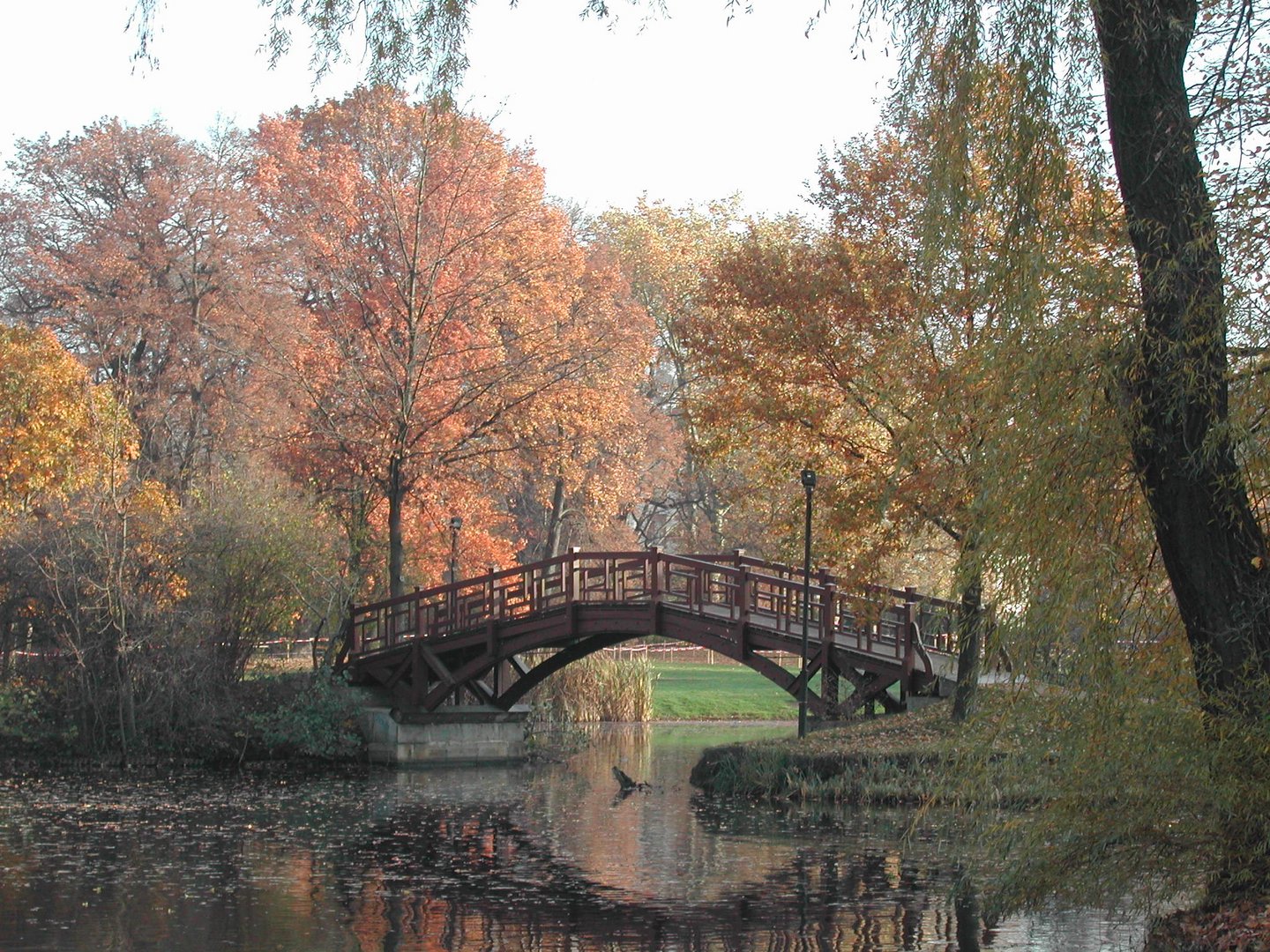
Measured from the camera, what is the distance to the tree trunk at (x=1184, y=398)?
779 cm

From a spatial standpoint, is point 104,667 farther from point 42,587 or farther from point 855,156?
point 855,156

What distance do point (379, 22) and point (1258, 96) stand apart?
16.7 ft

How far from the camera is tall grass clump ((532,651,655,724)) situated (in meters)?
29.3

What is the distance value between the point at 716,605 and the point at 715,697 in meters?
12.2

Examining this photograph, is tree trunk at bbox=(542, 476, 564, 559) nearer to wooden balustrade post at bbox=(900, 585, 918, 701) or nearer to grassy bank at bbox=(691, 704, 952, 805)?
wooden balustrade post at bbox=(900, 585, 918, 701)

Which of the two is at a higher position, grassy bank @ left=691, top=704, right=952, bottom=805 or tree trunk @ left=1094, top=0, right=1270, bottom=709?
tree trunk @ left=1094, top=0, right=1270, bottom=709

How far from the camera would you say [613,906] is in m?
12.2

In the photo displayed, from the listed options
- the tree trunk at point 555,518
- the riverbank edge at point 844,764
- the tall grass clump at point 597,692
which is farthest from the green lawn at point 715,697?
the riverbank edge at point 844,764

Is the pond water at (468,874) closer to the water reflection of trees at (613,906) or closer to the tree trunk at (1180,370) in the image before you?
the water reflection of trees at (613,906)

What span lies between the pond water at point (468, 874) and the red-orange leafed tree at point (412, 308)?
809 centimetres

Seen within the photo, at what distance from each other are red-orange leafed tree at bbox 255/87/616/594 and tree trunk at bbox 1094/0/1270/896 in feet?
64.3

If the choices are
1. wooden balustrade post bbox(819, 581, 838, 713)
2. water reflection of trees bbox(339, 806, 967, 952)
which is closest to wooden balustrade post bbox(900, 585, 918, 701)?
wooden balustrade post bbox(819, 581, 838, 713)

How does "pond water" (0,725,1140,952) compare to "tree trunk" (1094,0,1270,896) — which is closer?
"tree trunk" (1094,0,1270,896)

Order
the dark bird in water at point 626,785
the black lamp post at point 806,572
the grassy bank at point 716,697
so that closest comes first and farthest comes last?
the black lamp post at point 806,572
the dark bird in water at point 626,785
the grassy bank at point 716,697
